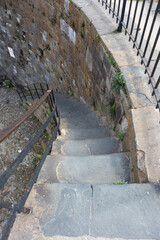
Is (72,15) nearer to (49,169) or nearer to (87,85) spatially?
(87,85)

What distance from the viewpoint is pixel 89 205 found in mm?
1617

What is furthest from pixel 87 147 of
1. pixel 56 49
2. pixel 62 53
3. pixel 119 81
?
pixel 56 49

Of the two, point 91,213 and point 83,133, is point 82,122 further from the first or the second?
point 91,213

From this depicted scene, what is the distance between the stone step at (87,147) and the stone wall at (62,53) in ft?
0.85

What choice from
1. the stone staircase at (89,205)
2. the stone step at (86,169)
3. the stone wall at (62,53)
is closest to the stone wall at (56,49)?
the stone wall at (62,53)

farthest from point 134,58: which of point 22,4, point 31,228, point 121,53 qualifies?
point 22,4

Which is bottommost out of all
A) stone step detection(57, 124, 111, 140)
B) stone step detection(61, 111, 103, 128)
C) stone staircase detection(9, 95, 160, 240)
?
stone step detection(61, 111, 103, 128)

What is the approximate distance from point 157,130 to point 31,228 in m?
1.57

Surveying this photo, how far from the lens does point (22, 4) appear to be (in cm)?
561

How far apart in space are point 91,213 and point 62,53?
443 cm

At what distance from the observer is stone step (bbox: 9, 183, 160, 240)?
4.76 ft

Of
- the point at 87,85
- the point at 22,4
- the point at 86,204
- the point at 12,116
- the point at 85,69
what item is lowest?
the point at 12,116

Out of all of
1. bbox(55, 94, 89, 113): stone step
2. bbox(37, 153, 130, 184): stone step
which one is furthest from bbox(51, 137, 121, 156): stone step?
bbox(55, 94, 89, 113): stone step

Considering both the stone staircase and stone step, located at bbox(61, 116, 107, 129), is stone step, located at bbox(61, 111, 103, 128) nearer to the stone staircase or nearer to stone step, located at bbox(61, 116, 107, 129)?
stone step, located at bbox(61, 116, 107, 129)
